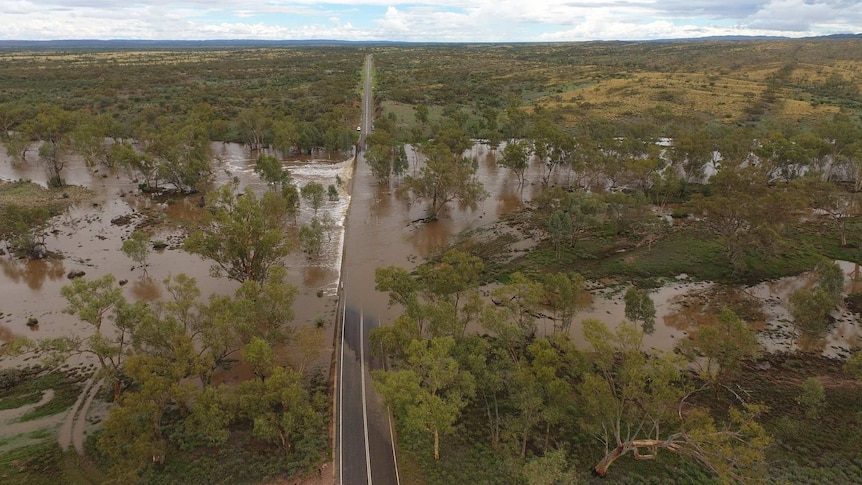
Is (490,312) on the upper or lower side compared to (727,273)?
upper

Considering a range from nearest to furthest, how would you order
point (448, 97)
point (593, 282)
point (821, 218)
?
point (593, 282), point (821, 218), point (448, 97)

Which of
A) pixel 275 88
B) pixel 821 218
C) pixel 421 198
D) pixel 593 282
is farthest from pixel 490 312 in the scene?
pixel 275 88

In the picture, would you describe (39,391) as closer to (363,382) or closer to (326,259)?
(363,382)

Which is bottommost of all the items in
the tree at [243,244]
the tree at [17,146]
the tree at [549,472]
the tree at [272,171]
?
the tree at [549,472]

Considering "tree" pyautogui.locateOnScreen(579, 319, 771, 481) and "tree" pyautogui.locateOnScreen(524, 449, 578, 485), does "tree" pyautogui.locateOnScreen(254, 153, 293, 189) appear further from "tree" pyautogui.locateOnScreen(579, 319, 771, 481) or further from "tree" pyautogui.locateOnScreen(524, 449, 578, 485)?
"tree" pyautogui.locateOnScreen(524, 449, 578, 485)

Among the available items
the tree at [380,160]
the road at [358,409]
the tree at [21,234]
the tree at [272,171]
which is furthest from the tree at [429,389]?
the tree at [380,160]

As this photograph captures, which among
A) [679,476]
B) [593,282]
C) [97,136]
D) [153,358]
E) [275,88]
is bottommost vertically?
[679,476]

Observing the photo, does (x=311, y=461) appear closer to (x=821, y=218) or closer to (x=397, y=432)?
(x=397, y=432)

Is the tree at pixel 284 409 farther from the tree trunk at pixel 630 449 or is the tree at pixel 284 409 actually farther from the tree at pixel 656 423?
the tree at pixel 656 423
